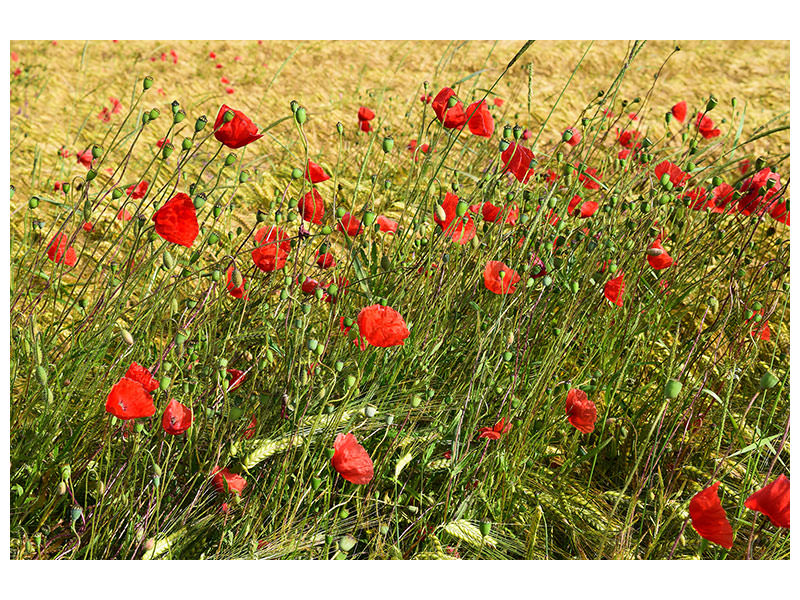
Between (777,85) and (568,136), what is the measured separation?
3.81 meters

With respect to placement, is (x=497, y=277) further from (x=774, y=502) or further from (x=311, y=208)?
(x=774, y=502)

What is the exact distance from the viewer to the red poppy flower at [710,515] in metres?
1.25

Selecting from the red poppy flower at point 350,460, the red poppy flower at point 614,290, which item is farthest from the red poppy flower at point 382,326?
the red poppy flower at point 614,290

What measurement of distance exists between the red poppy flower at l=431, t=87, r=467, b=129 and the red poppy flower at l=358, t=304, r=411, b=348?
0.48 meters

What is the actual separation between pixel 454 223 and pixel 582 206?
491 mm

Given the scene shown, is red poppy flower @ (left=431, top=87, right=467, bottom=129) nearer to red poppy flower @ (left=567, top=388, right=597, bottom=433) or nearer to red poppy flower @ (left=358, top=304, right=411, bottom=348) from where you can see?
red poppy flower @ (left=358, top=304, right=411, bottom=348)

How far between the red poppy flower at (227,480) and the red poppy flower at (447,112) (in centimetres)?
83

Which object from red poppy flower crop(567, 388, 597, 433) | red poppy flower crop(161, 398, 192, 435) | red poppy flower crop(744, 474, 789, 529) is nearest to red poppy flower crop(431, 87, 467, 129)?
red poppy flower crop(567, 388, 597, 433)

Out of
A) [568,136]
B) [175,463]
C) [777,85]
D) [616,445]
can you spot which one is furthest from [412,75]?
[175,463]

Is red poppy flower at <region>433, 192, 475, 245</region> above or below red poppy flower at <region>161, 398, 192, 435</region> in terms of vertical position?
above

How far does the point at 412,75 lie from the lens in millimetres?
4395

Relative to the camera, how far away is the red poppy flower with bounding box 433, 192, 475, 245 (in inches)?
62.7

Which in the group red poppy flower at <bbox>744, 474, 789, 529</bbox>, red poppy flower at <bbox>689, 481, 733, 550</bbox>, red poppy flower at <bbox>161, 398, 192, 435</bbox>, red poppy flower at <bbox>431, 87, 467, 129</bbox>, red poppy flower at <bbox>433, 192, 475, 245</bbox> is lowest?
red poppy flower at <bbox>689, 481, 733, 550</bbox>
